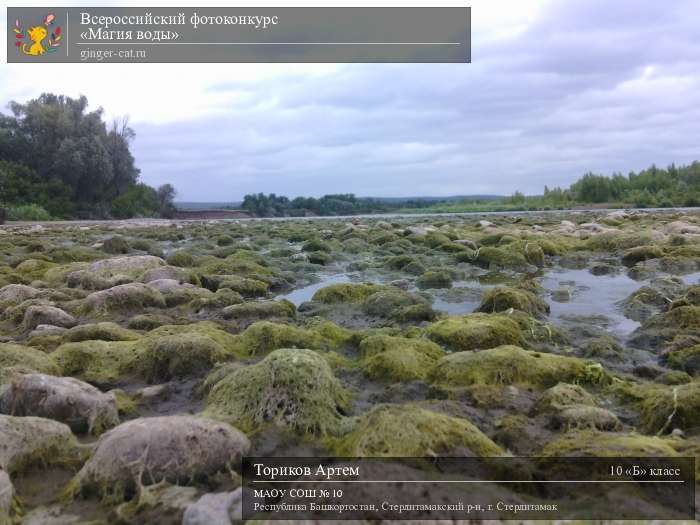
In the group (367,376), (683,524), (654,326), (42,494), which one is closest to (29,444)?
(42,494)

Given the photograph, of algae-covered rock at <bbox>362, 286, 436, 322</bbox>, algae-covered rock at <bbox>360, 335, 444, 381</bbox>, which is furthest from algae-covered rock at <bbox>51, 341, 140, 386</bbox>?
algae-covered rock at <bbox>362, 286, 436, 322</bbox>

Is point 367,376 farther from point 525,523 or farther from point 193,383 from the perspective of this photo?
point 525,523

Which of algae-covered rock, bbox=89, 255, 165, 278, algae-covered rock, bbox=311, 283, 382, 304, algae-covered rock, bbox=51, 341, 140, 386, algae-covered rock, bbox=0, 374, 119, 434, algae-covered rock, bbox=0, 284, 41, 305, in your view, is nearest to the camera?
algae-covered rock, bbox=0, 374, 119, 434

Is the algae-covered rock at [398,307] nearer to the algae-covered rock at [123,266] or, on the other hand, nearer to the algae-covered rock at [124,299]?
the algae-covered rock at [124,299]

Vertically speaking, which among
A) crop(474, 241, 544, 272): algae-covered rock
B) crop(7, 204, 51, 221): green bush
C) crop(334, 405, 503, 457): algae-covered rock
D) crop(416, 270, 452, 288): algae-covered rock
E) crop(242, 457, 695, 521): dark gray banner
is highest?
crop(7, 204, 51, 221): green bush

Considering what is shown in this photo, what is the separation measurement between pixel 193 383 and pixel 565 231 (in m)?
16.5

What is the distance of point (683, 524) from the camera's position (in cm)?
216

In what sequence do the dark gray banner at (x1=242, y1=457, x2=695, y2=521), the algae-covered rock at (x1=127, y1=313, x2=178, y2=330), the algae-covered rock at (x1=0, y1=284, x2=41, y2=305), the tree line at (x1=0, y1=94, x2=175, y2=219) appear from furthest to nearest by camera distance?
the tree line at (x1=0, y1=94, x2=175, y2=219), the algae-covered rock at (x1=0, y1=284, x2=41, y2=305), the algae-covered rock at (x1=127, y1=313, x2=178, y2=330), the dark gray banner at (x1=242, y1=457, x2=695, y2=521)

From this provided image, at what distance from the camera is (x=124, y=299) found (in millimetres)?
6965

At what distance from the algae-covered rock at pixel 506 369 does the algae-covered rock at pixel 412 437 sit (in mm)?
1174

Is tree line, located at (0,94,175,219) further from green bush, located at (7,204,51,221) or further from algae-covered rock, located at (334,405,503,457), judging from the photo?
algae-covered rock, located at (334,405,503,457)

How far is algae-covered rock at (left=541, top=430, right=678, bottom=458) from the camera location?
8.91ft

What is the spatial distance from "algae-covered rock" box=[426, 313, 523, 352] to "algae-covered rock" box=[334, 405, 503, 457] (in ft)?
7.00

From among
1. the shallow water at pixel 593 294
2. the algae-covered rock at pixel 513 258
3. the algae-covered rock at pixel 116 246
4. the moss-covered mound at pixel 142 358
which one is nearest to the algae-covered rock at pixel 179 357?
the moss-covered mound at pixel 142 358
